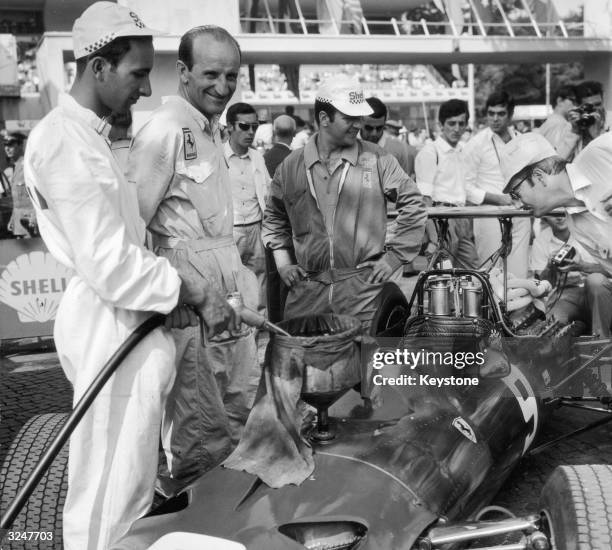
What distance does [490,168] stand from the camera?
7172mm

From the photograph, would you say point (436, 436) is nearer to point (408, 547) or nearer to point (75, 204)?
point (408, 547)

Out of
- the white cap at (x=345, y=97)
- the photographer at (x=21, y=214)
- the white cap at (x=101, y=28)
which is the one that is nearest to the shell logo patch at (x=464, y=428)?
the white cap at (x=101, y=28)

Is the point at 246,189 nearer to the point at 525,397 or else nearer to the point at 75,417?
the point at 525,397

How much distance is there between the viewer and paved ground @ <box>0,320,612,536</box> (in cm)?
372

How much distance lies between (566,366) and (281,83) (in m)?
32.6

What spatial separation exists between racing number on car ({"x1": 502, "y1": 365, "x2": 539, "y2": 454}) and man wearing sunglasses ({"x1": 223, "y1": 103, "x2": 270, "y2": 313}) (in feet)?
12.5

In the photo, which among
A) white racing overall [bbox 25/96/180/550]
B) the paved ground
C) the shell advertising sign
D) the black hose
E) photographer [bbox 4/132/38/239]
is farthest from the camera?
photographer [bbox 4/132/38/239]

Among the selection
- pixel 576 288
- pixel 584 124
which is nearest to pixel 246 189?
pixel 584 124

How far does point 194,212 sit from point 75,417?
1198 millimetres

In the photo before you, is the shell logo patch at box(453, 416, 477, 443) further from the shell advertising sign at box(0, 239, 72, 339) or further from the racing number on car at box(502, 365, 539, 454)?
the shell advertising sign at box(0, 239, 72, 339)

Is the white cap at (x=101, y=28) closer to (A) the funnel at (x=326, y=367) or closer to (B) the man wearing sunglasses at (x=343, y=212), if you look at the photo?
(A) the funnel at (x=326, y=367)

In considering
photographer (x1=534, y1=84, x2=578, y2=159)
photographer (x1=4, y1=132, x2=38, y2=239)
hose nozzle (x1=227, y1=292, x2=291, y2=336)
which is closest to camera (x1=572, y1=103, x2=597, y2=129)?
photographer (x1=534, y1=84, x2=578, y2=159)

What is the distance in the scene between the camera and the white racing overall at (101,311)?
2.24 meters

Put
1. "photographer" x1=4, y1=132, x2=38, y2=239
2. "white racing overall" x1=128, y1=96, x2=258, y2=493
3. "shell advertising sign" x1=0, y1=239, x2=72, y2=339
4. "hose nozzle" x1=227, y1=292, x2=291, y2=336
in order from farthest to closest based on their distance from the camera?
"photographer" x1=4, y1=132, x2=38, y2=239 → "shell advertising sign" x1=0, y1=239, x2=72, y2=339 → "white racing overall" x1=128, y1=96, x2=258, y2=493 → "hose nozzle" x1=227, y1=292, x2=291, y2=336
